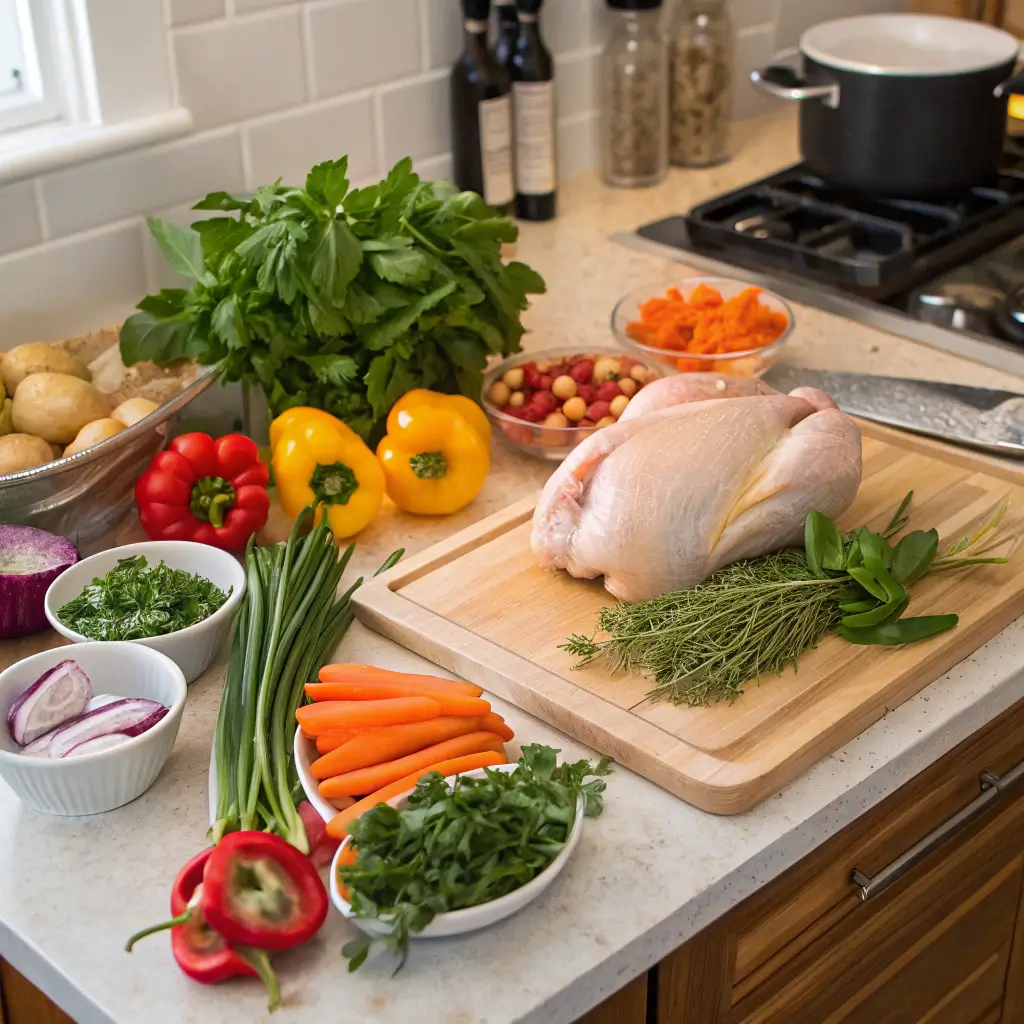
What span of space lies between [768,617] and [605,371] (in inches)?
17.8

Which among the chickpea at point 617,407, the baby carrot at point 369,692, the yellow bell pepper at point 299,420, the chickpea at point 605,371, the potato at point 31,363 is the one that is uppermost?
the potato at point 31,363

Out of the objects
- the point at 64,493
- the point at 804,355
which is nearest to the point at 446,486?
the point at 64,493

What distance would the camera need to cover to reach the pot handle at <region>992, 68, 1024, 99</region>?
181cm

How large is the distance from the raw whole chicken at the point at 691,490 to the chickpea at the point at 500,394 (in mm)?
264

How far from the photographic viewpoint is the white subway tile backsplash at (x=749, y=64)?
7.66ft

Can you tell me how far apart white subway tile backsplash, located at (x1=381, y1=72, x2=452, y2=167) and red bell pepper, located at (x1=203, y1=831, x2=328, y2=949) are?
1204mm

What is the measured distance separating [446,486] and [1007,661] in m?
0.55

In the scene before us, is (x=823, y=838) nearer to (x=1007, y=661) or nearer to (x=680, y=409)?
(x=1007, y=661)

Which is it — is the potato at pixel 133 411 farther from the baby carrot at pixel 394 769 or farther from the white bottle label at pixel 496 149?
the white bottle label at pixel 496 149

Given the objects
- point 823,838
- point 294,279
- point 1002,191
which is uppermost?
point 294,279

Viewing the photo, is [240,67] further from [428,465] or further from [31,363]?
[428,465]

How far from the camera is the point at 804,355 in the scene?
5.58 ft

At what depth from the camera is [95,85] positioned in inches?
61.7

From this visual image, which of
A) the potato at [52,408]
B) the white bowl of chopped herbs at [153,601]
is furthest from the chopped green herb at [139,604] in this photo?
the potato at [52,408]
